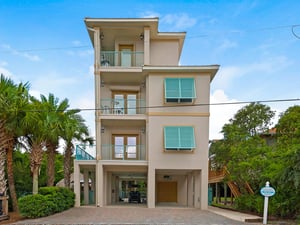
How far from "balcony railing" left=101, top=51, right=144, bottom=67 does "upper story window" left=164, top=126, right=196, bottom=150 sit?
4.67 metres

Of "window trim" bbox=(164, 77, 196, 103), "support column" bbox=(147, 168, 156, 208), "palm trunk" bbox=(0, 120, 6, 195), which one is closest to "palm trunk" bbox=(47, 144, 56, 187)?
"palm trunk" bbox=(0, 120, 6, 195)

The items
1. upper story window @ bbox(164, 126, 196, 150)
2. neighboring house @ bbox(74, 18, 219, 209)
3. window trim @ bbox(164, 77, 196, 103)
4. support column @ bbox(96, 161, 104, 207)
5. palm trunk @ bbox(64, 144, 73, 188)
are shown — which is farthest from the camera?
Answer: palm trunk @ bbox(64, 144, 73, 188)

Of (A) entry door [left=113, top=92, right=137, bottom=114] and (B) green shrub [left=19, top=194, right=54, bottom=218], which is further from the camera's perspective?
(A) entry door [left=113, top=92, right=137, bottom=114]

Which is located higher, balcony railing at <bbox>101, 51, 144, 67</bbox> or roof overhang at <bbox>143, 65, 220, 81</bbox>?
balcony railing at <bbox>101, 51, 144, 67</bbox>

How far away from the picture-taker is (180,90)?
1619cm

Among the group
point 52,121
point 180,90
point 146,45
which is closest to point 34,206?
point 52,121

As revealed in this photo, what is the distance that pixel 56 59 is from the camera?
54.7 ft

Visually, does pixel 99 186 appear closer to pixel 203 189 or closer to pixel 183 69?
pixel 203 189

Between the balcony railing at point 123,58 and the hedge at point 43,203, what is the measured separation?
813 centimetres

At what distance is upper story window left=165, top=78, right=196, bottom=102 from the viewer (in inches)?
634

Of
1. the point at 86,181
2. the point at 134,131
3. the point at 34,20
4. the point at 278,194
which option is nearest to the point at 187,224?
the point at 278,194

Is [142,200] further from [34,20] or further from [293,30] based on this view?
[293,30]

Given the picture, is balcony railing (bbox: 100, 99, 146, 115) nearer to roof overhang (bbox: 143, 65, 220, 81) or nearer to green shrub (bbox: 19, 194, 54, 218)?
roof overhang (bbox: 143, 65, 220, 81)

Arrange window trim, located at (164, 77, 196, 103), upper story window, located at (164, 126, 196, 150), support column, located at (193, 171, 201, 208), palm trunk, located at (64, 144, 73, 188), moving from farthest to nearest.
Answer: palm trunk, located at (64, 144, 73, 188) < support column, located at (193, 171, 201, 208) < window trim, located at (164, 77, 196, 103) < upper story window, located at (164, 126, 196, 150)
